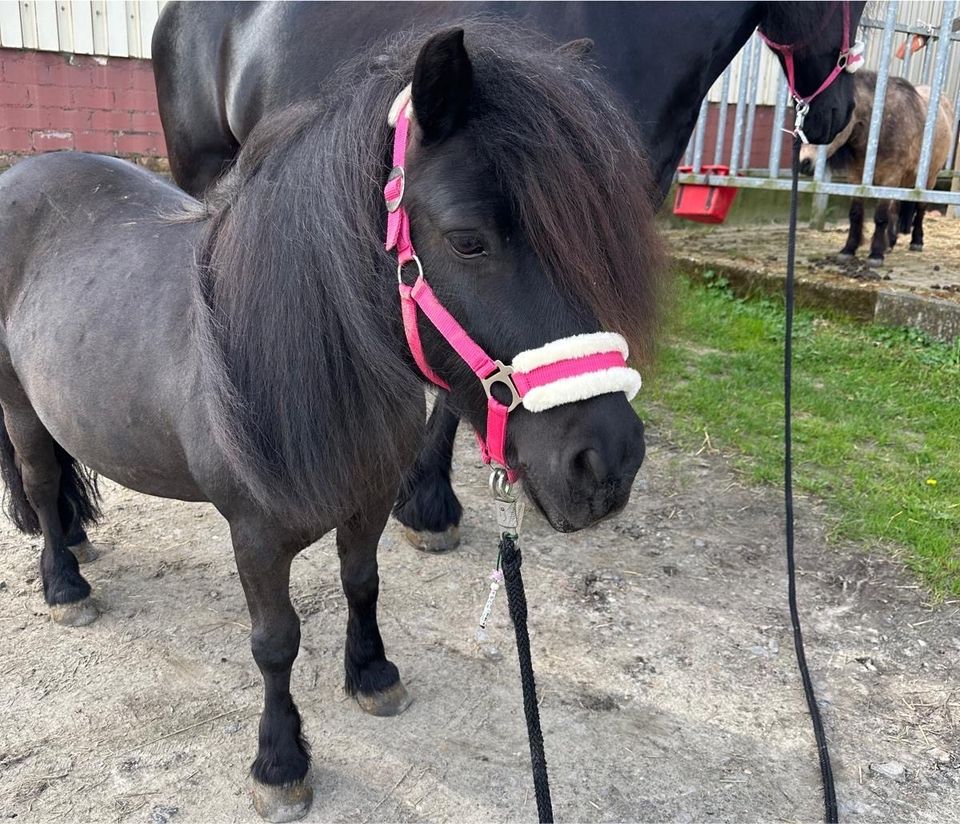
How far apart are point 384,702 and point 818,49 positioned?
2776 mm

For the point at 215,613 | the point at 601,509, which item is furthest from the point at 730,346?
the point at 601,509

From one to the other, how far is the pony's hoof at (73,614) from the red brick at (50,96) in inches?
170

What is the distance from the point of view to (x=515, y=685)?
2.25m

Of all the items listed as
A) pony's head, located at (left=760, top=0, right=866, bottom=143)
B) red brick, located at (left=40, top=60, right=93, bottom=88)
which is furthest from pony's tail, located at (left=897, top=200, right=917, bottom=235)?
red brick, located at (left=40, top=60, right=93, bottom=88)

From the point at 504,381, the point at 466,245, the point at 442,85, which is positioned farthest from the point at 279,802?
the point at 442,85

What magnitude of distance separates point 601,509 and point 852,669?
1.50m

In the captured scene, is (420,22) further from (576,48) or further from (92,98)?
(92,98)

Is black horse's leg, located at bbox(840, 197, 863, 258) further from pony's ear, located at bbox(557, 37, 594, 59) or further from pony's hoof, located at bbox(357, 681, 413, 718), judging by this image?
pony's hoof, located at bbox(357, 681, 413, 718)

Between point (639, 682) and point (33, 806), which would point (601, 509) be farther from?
point (33, 806)

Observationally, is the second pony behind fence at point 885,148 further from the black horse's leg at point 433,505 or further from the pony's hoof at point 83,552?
the pony's hoof at point 83,552

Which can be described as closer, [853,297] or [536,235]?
[536,235]

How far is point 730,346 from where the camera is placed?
16.5ft

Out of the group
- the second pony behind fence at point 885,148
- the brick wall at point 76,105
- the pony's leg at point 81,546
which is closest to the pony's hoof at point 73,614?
the pony's leg at point 81,546

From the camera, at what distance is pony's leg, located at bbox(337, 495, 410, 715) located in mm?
2078
